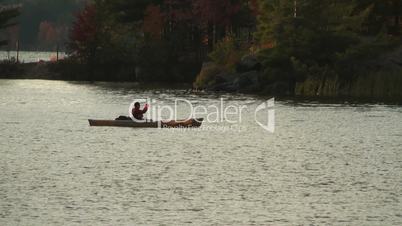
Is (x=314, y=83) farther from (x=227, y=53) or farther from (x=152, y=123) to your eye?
(x=152, y=123)

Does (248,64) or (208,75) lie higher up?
(248,64)

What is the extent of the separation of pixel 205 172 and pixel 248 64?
4897cm

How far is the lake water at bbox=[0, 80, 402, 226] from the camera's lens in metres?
29.6

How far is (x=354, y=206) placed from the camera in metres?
31.0

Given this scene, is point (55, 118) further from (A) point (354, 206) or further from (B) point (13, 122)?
(A) point (354, 206)

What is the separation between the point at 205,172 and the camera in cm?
3762

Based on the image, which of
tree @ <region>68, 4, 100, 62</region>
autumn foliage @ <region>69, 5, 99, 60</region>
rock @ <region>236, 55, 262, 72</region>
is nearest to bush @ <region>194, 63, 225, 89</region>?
rock @ <region>236, 55, 262, 72</region>

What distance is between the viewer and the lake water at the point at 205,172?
29.6 m

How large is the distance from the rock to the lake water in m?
21.9

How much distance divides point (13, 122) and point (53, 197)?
88.7 feet

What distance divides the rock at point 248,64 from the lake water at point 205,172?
71.9 feet

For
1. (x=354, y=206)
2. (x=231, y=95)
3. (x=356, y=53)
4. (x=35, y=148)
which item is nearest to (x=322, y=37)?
(x=356, y=53)

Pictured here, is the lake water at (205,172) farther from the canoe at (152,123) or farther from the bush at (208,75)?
the bush at (208,75)

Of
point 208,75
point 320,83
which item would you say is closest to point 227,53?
point 208,75
